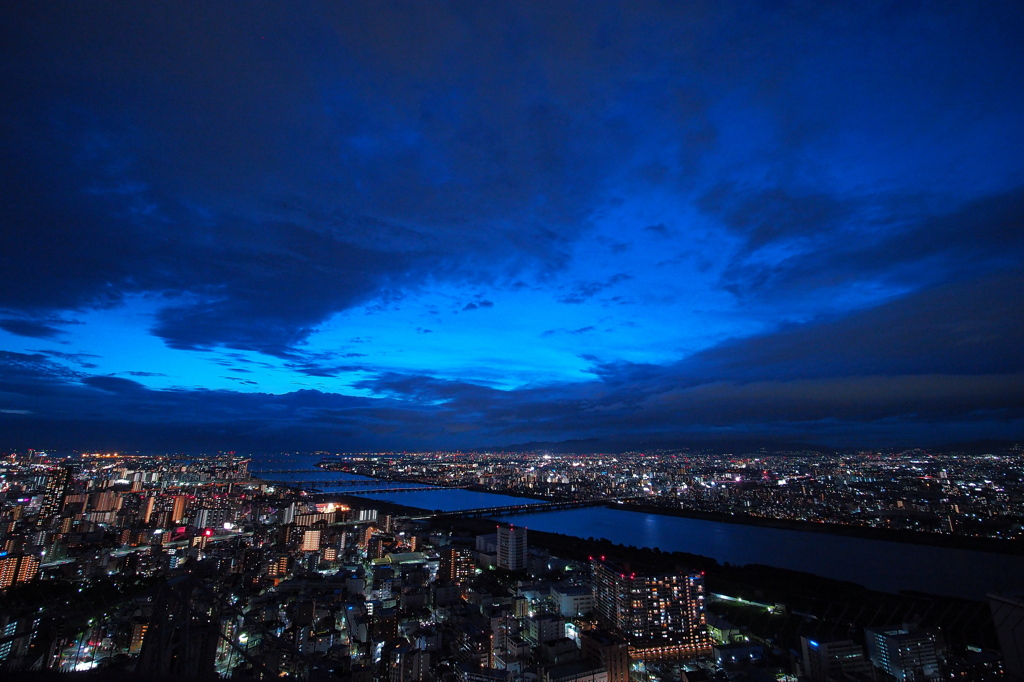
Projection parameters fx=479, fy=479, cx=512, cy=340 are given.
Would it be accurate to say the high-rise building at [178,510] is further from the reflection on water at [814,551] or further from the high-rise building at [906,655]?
the high-rise building at [906,655]

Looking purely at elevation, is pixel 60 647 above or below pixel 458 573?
above

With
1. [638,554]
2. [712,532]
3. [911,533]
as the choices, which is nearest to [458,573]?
[638,554]

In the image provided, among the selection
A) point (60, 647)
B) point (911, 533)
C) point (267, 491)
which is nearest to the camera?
point (60, 647)

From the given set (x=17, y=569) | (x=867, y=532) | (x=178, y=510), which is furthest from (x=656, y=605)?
(x=178, y=510)

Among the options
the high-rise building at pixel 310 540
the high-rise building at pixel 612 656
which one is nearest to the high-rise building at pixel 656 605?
the high-rise building at pixel 612 656

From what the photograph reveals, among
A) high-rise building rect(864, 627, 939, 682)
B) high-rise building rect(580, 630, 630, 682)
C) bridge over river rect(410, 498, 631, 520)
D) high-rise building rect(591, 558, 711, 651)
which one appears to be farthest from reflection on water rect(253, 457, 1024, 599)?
high-rise building rect(580, 630, 630, 682)

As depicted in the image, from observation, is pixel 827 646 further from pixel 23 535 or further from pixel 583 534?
pixel 23 535

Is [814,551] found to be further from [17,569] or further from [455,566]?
[17,569]
